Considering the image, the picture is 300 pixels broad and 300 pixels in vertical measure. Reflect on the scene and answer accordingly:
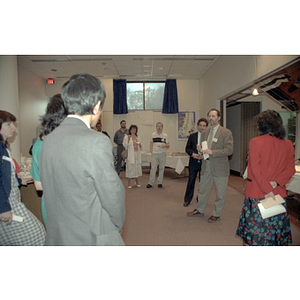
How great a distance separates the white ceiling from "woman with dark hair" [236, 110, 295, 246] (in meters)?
4.56

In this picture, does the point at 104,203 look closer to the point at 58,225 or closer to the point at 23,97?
the point at 58,225

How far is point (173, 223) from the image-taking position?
3.34 meters

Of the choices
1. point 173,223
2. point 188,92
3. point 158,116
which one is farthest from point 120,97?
point 173,223

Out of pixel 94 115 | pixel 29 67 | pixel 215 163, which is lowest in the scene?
pixel 215 163

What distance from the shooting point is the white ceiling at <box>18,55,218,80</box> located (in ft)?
20.1

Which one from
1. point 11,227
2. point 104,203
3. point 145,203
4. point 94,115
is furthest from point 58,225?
point 145,203

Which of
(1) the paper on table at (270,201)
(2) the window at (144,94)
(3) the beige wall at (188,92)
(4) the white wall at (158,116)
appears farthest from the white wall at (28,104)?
(1) the paper on table at (270,201)

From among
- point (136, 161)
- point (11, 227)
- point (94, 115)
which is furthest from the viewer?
point (136, 161)

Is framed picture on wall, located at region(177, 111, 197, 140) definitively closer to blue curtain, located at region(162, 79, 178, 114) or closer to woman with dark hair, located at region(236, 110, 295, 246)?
blue curtain, located at region(162, 79, 178, 114)

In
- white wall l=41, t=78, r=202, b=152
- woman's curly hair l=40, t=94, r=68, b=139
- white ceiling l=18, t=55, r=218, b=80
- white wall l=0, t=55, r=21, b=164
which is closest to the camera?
woman's curly hair l=40, t=94, r=68, b=139

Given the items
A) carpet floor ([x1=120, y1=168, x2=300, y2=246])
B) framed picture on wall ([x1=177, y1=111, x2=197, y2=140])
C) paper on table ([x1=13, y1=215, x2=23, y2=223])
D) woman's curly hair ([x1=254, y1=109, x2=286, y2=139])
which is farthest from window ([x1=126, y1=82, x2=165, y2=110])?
paper on table ([x1=13, y1=215, x2=23, y2=223])

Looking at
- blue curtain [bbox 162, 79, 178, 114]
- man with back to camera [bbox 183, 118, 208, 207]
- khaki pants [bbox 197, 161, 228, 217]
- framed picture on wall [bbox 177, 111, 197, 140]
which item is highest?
blue curtain [bbox 162, 79, 178, 114]

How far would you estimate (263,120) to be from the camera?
2.03 meters

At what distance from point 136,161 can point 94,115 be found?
15.2 ft
